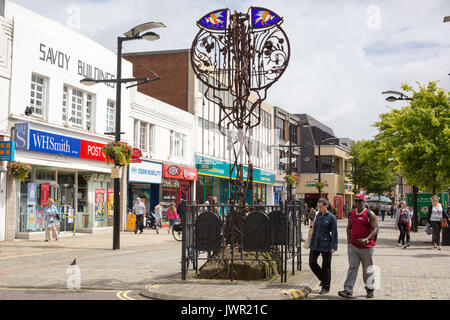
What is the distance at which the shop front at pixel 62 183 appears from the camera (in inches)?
786

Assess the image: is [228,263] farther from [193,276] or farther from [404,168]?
[404,168]

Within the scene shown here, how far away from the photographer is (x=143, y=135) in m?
30.1

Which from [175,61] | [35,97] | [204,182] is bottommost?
[204,182]

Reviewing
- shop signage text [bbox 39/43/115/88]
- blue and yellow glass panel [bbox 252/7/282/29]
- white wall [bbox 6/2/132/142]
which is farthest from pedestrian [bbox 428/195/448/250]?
shop signage text [bbox 39/43/115/88]

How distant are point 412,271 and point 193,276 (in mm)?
4984

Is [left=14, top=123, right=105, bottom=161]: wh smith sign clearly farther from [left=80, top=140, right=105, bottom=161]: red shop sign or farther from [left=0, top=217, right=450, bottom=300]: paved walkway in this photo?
[left=0, top=217, right=450, bottom=300]: paved walkway

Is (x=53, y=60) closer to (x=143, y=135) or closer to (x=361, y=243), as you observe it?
(x=143, y=135)

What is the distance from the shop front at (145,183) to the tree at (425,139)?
13.5m

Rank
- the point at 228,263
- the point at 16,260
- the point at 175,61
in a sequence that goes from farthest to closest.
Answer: the point at 175,61
the point at 16,260
the point at 228,263

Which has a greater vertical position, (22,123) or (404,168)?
(22,123)

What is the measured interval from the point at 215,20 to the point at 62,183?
48.5 feet

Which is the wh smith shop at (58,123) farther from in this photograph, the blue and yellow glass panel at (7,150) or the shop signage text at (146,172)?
the shop signage text at (146,172)
